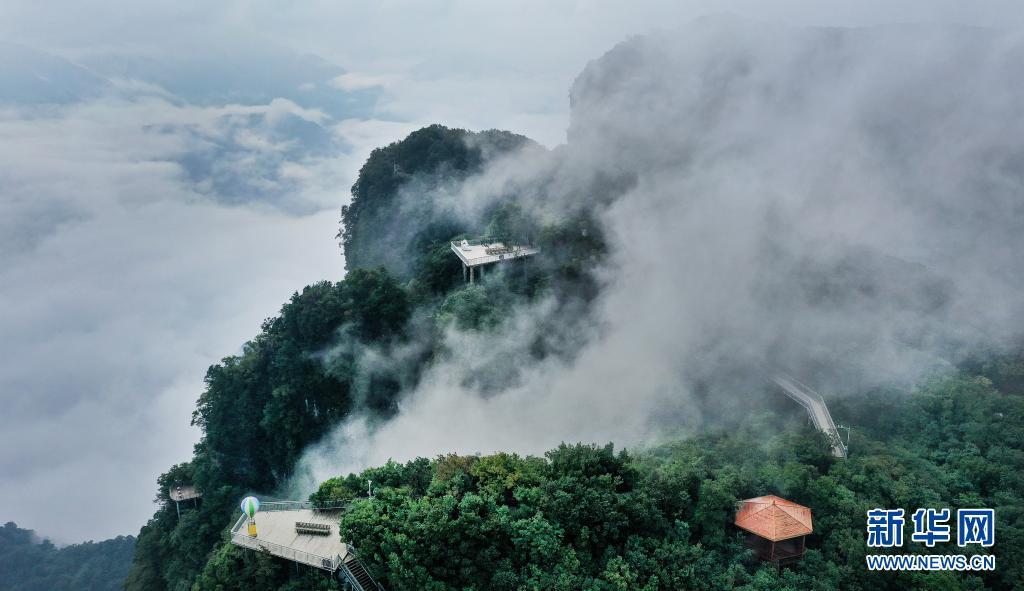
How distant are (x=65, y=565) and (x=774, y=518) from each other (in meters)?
63.8

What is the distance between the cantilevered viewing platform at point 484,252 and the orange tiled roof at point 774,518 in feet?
59.2

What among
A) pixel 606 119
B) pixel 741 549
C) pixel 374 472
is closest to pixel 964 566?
pixel 741 549

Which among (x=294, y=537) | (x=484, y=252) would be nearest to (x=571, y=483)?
(x=294, y=537)

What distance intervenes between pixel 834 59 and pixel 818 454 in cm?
2145

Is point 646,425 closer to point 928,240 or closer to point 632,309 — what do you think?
point 632,309

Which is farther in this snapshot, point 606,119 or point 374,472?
point 606,119

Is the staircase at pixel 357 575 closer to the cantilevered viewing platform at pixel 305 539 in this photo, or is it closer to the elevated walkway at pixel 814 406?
the cantilevered viewing platform at pixel 305 539

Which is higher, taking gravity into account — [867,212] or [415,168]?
[415,168]

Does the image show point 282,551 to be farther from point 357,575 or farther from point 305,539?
point 357,575

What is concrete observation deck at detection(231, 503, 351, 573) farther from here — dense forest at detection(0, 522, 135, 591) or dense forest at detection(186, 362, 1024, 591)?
dense forest at detection(0, 522, 135, 591)

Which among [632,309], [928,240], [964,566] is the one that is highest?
[928,240]

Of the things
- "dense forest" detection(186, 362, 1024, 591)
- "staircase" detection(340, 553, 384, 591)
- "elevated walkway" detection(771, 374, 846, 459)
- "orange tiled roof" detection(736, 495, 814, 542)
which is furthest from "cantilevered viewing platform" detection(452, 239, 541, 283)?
"orange tiled roof" detection(736, 495, 814, 542)

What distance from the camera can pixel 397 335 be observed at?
113ft

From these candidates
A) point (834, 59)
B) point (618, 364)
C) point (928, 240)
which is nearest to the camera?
point (618, 364)
